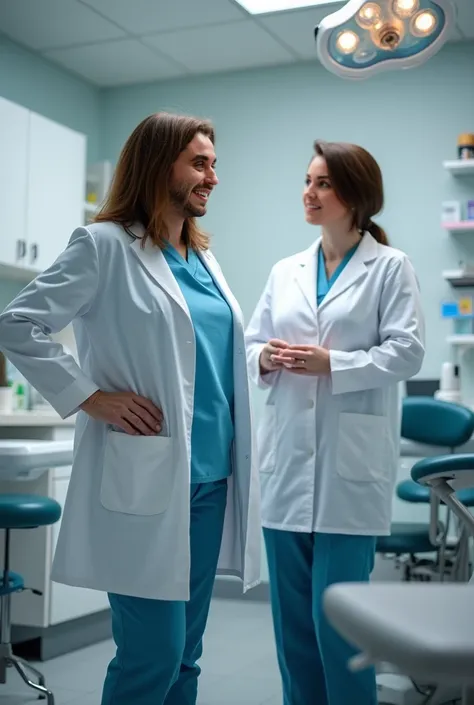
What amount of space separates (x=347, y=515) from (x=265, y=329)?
56cm

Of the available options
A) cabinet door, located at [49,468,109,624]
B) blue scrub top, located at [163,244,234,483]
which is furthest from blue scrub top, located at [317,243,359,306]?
cabinet door, located at [49,468,109,624]

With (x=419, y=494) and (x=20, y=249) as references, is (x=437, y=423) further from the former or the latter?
(x=20, y=249)

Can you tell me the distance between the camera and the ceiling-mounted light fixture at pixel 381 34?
2205 millimetres

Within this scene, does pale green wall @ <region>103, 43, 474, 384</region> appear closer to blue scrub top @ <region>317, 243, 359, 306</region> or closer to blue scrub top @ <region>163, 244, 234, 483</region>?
blue scrub top @ <region>317, 243, 359, 306</region>

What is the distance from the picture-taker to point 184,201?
5.95 ft

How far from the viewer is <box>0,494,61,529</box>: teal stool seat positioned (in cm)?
252

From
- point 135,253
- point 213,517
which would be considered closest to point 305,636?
point 213,517

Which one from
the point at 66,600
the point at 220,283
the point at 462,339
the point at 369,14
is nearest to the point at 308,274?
the point at 220,283

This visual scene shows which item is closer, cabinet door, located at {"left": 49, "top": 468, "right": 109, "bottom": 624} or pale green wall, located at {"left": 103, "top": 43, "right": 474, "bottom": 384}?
cabinet door, located at {"left": 49, "top": 468, "right": 109, "bottom": 624}

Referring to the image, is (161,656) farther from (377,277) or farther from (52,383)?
(377,277)

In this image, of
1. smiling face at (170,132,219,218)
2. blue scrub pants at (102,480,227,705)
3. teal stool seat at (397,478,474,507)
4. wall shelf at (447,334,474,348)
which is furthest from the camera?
wall shelf at (447,334,474,348)

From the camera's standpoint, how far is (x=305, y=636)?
6.89ft

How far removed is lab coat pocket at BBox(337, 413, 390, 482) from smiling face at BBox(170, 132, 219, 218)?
59cm

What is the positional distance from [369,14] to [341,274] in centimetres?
64
